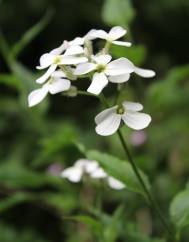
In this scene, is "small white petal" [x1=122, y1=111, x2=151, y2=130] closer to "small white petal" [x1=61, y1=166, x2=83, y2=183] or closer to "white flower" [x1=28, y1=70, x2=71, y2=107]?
"white flower" [x1=28, y1=70, x2=71, y2=107]

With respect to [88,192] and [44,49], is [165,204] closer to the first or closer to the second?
[88,192]

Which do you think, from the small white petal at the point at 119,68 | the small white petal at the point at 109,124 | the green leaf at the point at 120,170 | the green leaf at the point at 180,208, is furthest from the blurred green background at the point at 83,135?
the small white petal at the point at 119,68

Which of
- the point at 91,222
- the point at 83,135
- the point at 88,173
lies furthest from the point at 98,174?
the point at 83,135

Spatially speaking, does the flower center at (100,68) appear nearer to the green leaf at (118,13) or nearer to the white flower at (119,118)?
the white flower at (119,118)

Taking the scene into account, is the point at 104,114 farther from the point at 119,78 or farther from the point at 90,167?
the point at 90,167

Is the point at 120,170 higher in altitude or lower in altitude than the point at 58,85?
lower

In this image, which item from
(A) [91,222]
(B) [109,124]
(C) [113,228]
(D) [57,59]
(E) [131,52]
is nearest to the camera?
(B) [109,124]

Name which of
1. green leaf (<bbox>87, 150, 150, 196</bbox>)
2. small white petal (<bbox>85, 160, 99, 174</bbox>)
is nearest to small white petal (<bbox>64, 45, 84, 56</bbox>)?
green leaf (<bbox>87, 150, 150, 196</bbox>)

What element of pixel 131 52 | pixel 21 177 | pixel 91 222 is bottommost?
pixel 21 177
